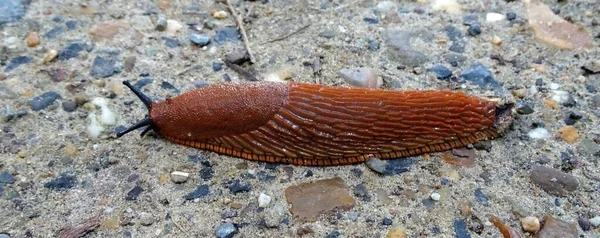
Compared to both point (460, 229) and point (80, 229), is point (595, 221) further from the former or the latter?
point (80, 229)

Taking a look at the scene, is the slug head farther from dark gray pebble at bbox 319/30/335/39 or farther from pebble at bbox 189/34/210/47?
dark gray pebble at bbox 319/30/335/39

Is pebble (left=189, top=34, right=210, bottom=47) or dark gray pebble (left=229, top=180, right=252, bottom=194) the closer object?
dark gray pebble (left=229, top=180, right=252, bottom=194)

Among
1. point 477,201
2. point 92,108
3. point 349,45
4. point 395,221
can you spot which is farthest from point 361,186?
point 92,108

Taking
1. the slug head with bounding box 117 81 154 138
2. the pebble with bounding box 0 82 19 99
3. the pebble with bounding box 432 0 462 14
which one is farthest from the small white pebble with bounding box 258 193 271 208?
the pebble with bounding box 432 0 462 14


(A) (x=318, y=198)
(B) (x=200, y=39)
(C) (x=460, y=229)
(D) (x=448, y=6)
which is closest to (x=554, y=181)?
(C) (x=460, y=229)

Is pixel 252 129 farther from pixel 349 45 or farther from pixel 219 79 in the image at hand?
pixel 349 45

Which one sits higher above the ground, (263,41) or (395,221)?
(263,41)
